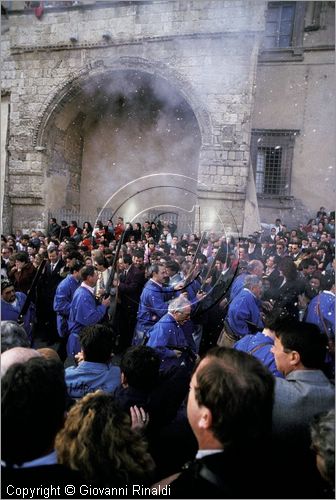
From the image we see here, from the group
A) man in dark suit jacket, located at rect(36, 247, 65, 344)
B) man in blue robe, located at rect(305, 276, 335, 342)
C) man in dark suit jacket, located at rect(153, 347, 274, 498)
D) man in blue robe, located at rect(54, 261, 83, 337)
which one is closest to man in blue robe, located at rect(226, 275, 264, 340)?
man in blue robe, located at rect(305, 276, 335, 342)

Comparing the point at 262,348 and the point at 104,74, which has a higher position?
the point at 104,74

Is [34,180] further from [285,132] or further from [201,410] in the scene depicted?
[201,410]

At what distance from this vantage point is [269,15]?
15.5 metres

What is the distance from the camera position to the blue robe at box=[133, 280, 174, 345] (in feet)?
16.0

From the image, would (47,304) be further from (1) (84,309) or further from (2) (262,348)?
(2) (262,348)

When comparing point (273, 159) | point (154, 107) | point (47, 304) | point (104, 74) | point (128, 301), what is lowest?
point (47, 304)

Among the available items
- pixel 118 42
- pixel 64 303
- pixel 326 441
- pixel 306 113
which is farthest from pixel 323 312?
pixel 306 113

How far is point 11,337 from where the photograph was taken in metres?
2.75

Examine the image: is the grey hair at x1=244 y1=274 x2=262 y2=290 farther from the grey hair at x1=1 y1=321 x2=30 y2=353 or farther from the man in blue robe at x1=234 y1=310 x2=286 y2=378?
the grey hair at x1=1 y1=321 x2=30 y2=353

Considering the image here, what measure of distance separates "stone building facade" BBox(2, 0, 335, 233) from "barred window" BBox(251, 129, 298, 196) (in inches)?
3.0

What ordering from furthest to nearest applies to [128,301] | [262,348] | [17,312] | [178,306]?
[128,301], [17,312], [178,306], [262,348]

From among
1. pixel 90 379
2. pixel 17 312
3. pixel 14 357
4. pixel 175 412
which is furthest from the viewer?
pixel 17 312

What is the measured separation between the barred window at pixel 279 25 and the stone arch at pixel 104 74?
5.06m

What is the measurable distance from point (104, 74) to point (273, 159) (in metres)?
7.01
